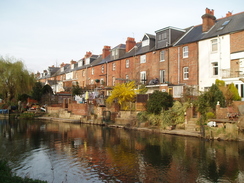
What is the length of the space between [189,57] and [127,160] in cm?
1907

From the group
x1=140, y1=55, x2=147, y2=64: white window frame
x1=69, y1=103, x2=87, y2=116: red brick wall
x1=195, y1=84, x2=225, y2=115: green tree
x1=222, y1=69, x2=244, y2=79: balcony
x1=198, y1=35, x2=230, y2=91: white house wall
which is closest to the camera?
x1=195, y1=84, x2=225, y2=115: green tree

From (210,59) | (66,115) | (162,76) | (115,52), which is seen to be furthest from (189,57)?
(66,115)

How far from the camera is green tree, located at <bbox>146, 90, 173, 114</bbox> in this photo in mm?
22234

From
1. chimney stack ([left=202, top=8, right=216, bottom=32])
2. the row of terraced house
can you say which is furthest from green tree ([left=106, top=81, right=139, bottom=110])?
chimney stack ([left=202, top=8, right=216, bottom=32])

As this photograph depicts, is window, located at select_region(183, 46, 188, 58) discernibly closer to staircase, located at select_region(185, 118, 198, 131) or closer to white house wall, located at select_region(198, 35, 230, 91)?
white house wall, located at select_region(198, 35, 230, 91)

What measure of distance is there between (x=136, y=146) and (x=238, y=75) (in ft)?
43.7

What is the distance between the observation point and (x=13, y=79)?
38.3 m

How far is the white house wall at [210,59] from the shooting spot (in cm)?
2420

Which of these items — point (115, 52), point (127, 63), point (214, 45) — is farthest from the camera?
point (115, 52)

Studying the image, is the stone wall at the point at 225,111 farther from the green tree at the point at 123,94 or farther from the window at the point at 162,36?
the window at the point at 162,36

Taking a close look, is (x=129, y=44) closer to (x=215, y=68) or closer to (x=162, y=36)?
(x=162, y=36)

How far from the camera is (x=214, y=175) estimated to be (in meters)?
9.57

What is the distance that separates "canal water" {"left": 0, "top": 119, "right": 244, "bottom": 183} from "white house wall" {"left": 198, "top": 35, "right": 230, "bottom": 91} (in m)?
10.1

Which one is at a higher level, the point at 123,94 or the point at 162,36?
the point at 162,36
